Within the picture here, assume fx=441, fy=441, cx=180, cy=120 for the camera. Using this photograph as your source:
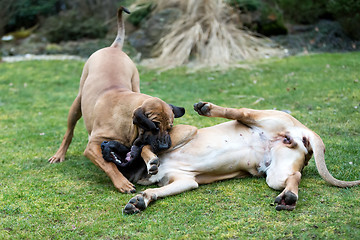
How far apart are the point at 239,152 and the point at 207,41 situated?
794 cm

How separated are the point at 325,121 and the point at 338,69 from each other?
12.4ft

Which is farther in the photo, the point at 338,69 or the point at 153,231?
the point at 338,69

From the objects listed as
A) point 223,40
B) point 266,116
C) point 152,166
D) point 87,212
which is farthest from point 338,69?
point 87,212

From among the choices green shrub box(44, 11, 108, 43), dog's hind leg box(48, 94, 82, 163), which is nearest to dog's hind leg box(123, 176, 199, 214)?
dog's hind leg box(48, 94, 82, 163)

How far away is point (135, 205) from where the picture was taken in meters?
4.07

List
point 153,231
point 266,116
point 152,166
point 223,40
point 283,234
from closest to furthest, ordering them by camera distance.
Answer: point 283,234
point 153,231
point 152,166
point 266,116
point 223,40

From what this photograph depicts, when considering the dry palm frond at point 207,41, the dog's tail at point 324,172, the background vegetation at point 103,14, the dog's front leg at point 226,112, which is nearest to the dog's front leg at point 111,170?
the dog's front leg at point 226,112

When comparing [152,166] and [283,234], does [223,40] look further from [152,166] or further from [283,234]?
[283,234]

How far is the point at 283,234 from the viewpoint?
3.42 meters

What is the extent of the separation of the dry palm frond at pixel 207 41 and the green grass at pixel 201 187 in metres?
1.40

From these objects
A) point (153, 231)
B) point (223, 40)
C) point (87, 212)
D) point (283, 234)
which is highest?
point (283, 234)

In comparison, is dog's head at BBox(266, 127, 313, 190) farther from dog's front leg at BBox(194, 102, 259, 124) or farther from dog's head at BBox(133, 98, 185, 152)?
dog's head at BBox(133, 98, 185, 152)

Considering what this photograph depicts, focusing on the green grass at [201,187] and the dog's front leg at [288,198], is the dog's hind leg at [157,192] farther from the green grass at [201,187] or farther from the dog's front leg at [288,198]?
the dog's front leg at [288,198]

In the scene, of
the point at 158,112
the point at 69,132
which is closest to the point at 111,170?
the point at 158,112
